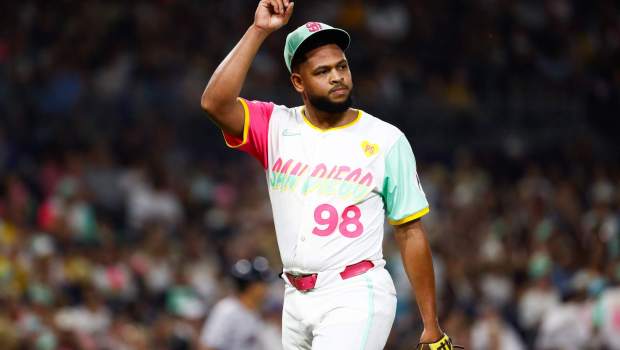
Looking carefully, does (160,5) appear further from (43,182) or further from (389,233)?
(389,233)

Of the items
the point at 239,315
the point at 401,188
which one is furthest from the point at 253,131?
the point at 239,315

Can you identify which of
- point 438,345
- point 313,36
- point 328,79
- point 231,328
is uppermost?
point 313,36

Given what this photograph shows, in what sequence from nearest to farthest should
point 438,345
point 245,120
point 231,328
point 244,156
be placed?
point 438,345, point 245,120, point 231,328, point 244,156

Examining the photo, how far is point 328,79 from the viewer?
4.98 m

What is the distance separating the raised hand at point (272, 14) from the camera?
497 cm

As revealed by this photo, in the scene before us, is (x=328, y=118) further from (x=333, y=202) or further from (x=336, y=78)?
(x=333, y=202)

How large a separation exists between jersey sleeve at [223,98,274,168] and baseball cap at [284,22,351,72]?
0.28 m

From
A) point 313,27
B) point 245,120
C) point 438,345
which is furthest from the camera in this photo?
point 245,120

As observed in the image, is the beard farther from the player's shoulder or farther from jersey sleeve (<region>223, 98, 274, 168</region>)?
jersey sleeve (<region>223, 98, 274, 168</region>)

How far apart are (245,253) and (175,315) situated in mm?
1329

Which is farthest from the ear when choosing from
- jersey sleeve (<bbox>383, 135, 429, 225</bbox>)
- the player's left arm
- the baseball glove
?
the baseball glove

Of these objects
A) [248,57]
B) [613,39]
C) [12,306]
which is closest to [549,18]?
[613,39]

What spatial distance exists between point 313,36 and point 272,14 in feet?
0.70

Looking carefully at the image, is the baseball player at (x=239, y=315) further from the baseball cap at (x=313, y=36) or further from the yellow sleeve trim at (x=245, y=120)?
the baseball cap at (x=313, y=36)
